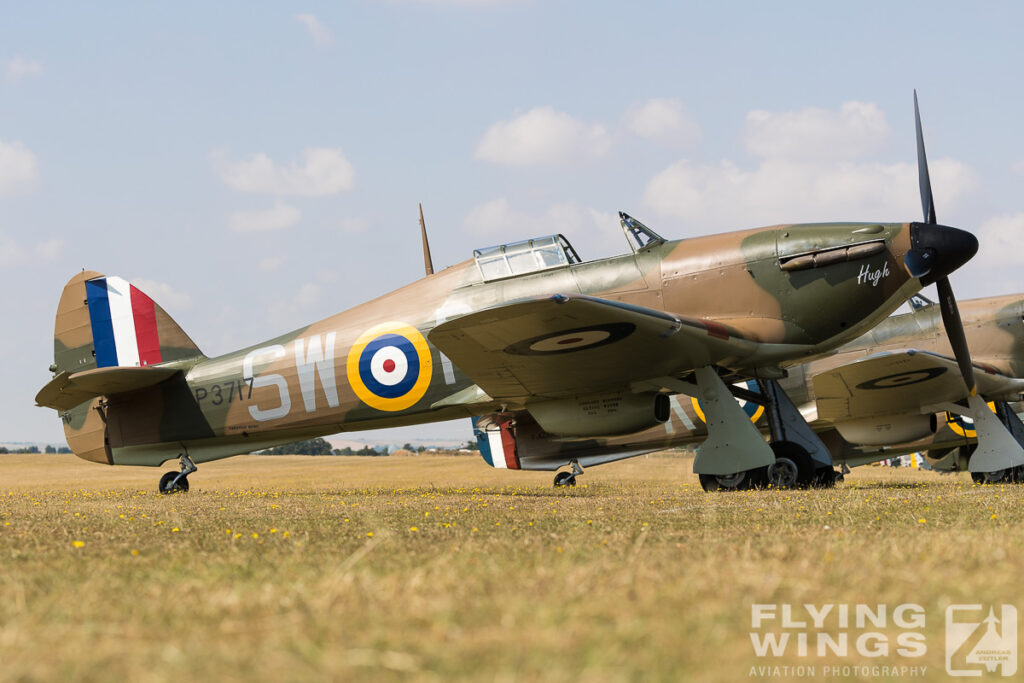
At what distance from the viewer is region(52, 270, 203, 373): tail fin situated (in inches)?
542

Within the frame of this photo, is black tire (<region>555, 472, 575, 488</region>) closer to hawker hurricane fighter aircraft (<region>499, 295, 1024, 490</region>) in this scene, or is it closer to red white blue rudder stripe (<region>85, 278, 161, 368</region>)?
hawker hurricane fighter aircraft (<region>499, 295, 1024, 490</region>)

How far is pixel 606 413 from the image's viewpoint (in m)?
10.6

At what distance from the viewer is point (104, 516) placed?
6.84 m

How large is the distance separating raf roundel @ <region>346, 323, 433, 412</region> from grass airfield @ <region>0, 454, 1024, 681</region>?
249 inches

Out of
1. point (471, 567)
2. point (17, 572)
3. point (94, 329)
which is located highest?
point (94, 329)

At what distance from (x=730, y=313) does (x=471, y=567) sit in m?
7.88

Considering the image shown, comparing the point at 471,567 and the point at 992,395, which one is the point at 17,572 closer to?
the point at 471,567

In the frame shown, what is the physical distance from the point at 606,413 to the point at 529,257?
2264 millimetres

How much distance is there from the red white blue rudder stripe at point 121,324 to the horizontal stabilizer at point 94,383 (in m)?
0.64

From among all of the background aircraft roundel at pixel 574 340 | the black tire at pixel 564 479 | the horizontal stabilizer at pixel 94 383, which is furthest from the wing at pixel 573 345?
the black tire at pixel 564 479

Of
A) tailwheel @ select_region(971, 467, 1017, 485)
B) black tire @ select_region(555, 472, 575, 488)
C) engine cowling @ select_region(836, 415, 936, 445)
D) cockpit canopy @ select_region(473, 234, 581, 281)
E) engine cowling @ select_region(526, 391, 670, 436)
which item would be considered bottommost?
tailwheel @ select_region(971, 467, 1017, 485)

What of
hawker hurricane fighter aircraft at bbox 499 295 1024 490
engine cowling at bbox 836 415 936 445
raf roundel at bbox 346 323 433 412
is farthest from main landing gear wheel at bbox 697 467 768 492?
engine cowling at bbox 836 415 936 445

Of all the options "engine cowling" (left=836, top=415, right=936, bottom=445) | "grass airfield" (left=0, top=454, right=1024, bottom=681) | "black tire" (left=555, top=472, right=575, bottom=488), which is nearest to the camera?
"grass airfield" (left=0, top=454, right=1024, bottom=681)

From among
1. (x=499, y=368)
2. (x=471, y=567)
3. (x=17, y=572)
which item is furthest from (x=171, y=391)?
(x=471, y=567)
